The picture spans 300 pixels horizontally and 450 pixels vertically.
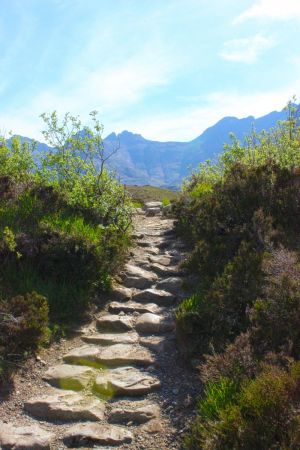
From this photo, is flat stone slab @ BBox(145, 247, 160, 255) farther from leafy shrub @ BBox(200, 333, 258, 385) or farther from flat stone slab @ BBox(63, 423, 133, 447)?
flat stone slab @ BBox(63, 423, 133, 447)

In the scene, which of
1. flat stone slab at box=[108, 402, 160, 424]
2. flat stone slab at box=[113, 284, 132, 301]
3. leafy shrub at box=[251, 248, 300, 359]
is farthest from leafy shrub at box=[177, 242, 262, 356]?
flat stone slab at box=[113, 284, 132, 301]

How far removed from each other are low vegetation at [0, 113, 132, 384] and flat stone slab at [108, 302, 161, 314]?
43 cm

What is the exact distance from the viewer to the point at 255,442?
3742 mm

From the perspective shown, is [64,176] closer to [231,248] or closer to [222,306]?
[231,248]

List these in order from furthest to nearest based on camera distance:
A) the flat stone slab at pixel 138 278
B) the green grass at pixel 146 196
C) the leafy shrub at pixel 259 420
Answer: the green grass at pixel 146 196
the flat stone slab at pixel 138 278
the leafy shrub at pixel 259 420

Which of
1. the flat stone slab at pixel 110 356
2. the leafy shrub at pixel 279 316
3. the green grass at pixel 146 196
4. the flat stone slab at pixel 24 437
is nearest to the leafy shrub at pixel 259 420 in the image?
the leafy shrub at pixel 279 316

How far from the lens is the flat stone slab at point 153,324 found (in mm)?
7281

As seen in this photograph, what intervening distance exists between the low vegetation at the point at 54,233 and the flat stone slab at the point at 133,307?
0.43 metres

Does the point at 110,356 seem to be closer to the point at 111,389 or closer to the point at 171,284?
the point at 111,389

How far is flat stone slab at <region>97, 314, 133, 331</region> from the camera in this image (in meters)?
7.54

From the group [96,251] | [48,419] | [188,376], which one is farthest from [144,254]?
[48,419]

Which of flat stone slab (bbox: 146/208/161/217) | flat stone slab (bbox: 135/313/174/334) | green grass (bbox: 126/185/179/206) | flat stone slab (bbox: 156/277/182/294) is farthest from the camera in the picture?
green grass (bbox: 126/185/179/206)

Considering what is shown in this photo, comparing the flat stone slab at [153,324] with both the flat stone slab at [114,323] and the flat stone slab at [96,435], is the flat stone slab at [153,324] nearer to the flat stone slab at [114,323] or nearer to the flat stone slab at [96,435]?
the flat stone slab at [114,323]

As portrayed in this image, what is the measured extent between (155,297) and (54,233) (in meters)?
2.25
